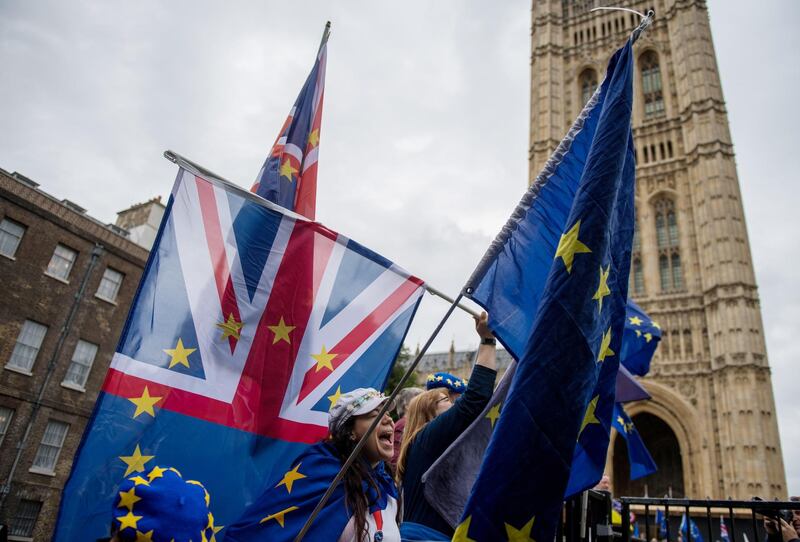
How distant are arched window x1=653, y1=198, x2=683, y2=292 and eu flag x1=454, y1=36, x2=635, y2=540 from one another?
30293 millimetres

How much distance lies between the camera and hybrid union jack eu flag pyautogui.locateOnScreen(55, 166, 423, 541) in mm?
3146

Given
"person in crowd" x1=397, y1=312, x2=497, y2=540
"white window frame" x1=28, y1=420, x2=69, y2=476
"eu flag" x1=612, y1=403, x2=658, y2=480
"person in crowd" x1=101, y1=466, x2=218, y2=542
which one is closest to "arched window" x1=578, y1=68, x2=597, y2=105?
"eu flag" x1=612, y1=403, x2=658, y2=480

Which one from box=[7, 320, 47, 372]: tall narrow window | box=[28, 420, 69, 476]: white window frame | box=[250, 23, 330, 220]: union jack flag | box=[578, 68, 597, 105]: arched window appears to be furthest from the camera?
box=[578, 68, 597, 105]: arched window

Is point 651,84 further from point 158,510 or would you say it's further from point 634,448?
point 158,510

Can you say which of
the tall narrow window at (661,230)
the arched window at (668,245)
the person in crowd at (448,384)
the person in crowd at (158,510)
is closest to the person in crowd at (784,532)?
the person in crowd at (448,384)

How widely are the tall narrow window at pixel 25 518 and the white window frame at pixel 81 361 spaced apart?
3.39 m

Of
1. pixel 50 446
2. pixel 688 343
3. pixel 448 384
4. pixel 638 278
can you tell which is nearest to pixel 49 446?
pixel 50 446

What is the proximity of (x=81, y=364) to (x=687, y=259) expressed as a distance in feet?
99.4

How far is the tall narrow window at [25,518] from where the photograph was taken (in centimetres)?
1457

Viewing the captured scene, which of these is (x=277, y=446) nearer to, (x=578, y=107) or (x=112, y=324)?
(x=112, y=324)

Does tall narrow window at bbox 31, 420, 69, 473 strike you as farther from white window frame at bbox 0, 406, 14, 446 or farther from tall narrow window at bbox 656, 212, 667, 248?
tall narrow window at bbox 656, 212, 667, 248

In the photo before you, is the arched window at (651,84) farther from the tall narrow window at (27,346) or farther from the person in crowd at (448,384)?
the person in crowd at (448,384)

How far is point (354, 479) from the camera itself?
2438 millimetres

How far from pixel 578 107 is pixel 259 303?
128ft
